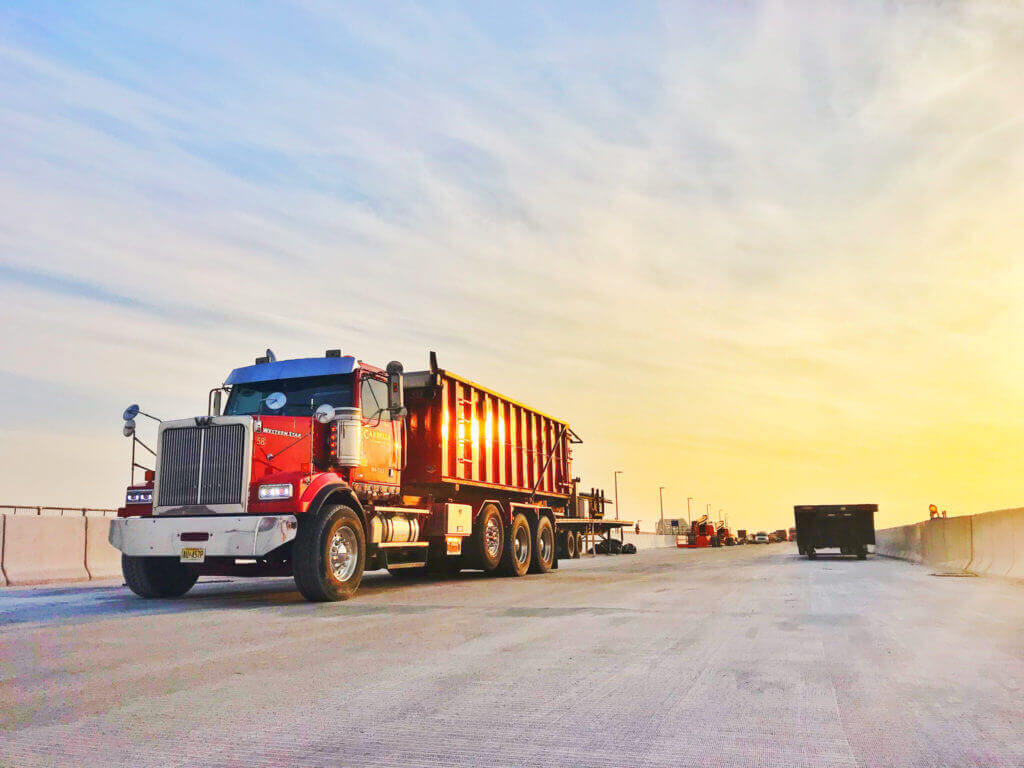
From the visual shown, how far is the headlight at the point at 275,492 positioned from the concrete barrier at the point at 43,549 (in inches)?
242

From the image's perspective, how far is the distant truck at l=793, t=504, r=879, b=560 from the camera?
29531 millimetres

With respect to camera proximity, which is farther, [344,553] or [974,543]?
[974,543]

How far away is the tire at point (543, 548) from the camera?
1883cm

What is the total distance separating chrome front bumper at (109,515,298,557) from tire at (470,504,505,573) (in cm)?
606

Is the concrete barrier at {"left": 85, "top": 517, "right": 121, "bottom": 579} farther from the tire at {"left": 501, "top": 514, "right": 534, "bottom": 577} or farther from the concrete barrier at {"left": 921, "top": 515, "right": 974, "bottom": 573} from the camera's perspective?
the concrete barrier at {"left": 921, "top": 515, "right": 974, "bottom": 573}

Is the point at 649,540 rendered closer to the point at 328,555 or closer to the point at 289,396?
the point at 289,396

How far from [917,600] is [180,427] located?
32.7 ft

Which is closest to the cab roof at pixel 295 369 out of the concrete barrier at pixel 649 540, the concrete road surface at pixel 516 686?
the concrete road surface at pixel 516 686

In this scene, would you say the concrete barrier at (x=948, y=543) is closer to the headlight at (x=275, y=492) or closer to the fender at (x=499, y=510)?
the fender at (x=499, y=510)

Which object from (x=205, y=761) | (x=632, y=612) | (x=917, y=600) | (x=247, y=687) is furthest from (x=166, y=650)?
(x=917, y=600)

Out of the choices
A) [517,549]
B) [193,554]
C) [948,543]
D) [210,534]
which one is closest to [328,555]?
[210,534]

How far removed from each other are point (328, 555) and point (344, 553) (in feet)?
1.99

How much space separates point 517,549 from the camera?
58.5ft

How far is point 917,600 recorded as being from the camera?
1107 centimetres
